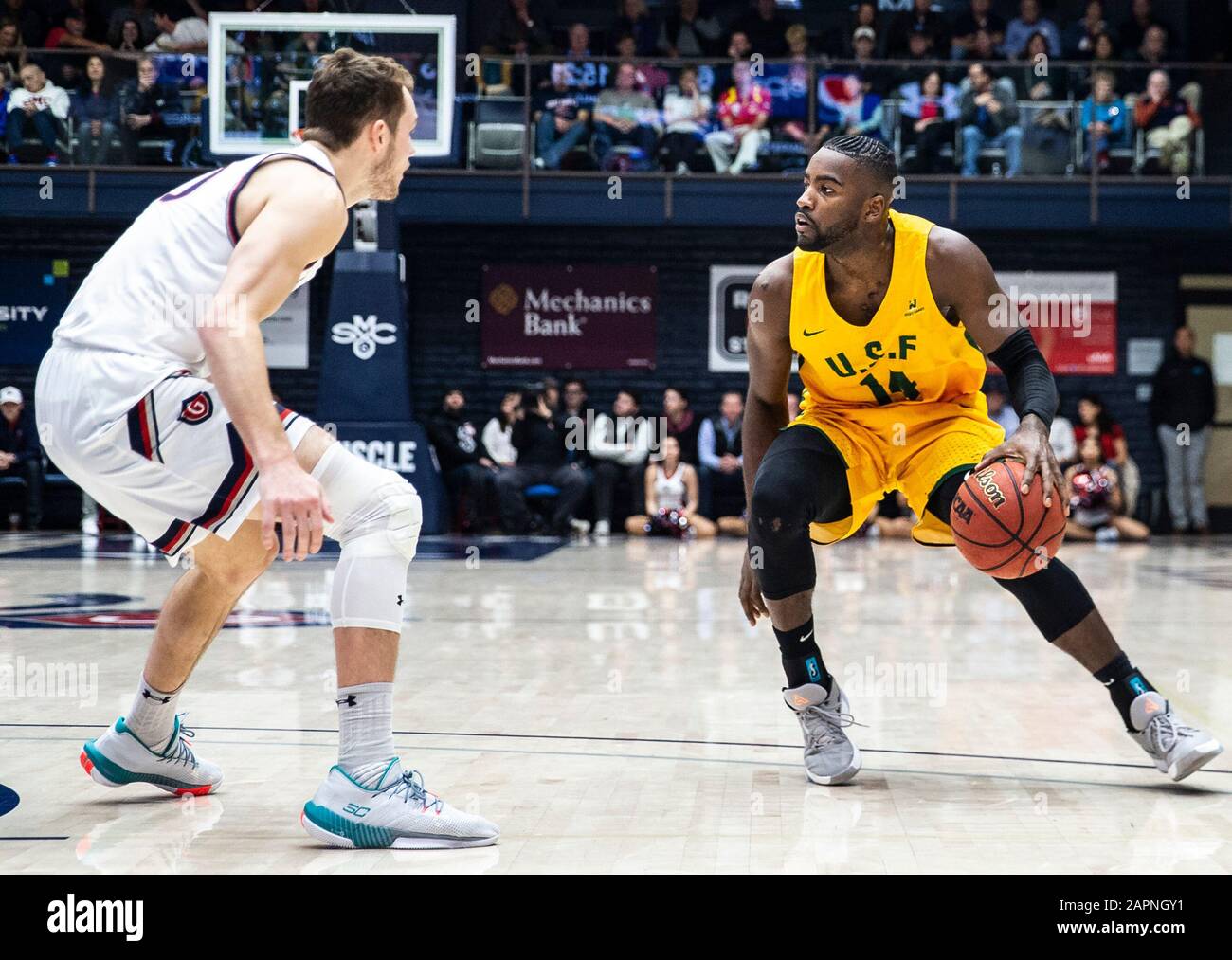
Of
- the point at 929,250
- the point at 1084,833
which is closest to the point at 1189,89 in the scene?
the point at 929,250

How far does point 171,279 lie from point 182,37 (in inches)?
472

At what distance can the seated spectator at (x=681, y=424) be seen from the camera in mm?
13969

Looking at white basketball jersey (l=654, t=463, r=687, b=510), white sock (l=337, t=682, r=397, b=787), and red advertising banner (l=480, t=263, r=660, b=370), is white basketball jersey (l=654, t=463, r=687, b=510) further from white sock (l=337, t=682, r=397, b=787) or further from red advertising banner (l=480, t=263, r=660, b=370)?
white sock (l=337, t=682, r=397, b=787)

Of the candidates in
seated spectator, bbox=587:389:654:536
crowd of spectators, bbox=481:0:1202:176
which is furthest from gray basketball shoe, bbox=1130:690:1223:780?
crowd of spectators, bbox=481:0:1202:176

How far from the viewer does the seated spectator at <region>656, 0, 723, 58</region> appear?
583 inches

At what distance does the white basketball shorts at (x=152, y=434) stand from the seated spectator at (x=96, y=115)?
1149cm

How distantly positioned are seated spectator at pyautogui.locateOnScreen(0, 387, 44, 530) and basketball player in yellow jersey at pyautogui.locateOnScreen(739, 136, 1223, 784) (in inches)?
451

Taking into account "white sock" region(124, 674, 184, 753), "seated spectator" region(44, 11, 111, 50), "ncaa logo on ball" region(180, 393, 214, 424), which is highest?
"seated spectator" region(44, 11, 111, 50)

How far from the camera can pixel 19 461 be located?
1376 centimetres

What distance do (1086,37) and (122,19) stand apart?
9.55 meters

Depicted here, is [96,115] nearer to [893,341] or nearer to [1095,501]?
[1095,501]

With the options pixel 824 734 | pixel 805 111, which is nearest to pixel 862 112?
pixel 805 111

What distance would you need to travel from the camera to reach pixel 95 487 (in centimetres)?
284
